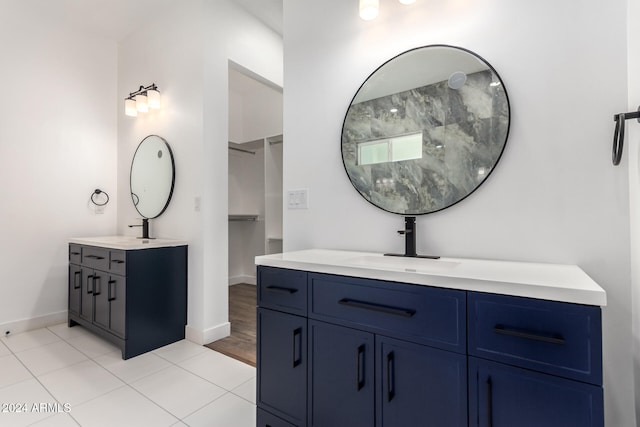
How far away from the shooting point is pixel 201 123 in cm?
261

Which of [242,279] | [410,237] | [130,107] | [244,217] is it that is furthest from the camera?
[242,279]

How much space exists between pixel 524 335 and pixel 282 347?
0.94 m

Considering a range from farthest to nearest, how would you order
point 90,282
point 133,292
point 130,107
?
point 130,107, point 90,282, point 133,292

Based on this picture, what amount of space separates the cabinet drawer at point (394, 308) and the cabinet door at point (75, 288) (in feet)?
9.14

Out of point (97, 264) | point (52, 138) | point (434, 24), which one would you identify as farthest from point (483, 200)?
point (52, 138)

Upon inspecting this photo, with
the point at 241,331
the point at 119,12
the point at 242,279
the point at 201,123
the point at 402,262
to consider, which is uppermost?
the point at 119,12

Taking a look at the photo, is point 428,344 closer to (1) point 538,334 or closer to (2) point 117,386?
(1) point 538,334

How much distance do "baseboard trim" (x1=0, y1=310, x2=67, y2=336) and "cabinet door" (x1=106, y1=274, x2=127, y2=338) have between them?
1.17 metres

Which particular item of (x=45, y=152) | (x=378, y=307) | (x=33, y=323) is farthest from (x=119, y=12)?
(x=378, y=307)

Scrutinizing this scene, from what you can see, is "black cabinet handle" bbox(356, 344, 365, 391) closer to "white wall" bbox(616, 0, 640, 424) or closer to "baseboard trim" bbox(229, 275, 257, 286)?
"white wall" bbox(616, 0, 640, 424)

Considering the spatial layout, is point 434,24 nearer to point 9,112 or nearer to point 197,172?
point 197,172

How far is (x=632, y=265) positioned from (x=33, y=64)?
4701 mm

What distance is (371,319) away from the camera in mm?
1118

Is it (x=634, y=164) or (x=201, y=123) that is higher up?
(x=201, y=123)
